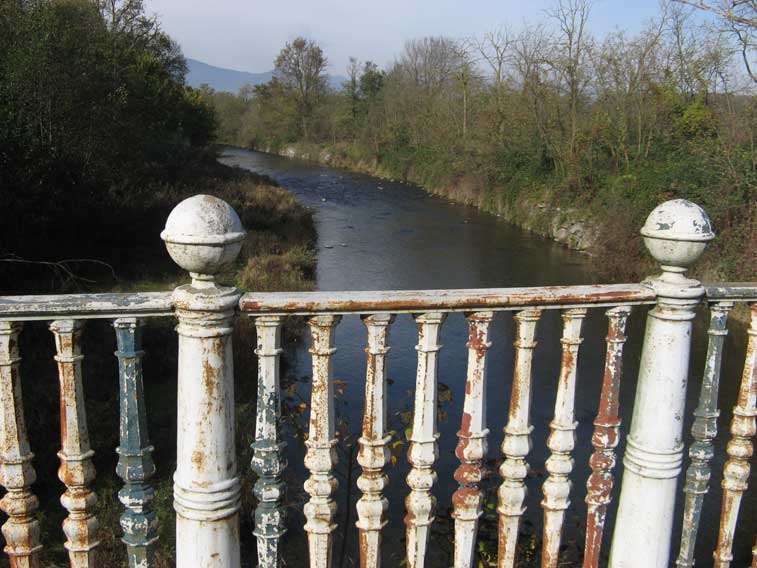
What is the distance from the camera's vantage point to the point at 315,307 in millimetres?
1896

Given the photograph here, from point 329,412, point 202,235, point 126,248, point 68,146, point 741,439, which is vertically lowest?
point 126,248

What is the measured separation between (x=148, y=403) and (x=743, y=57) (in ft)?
37.7

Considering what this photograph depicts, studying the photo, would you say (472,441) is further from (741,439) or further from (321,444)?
(741,439)

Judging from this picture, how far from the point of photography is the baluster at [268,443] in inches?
74.7

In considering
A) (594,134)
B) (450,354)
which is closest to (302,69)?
(594,134)

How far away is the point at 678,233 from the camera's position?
2.02m

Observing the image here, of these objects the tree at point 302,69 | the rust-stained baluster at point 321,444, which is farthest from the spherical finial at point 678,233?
the tree at point 302,69

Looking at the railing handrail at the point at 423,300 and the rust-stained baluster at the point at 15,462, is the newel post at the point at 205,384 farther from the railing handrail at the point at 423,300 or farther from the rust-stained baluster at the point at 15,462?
Result: the rust-stained baluster at the point at 15,462

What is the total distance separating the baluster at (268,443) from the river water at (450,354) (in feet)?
4.30

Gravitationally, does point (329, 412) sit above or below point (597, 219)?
above

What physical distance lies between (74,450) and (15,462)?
154 millimetres

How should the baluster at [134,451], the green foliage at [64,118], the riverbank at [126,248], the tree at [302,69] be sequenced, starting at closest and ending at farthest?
the baluster at [134,451] → the riverbank at [126,248] → the green foliage at [64,118] → the tree at [302,69]

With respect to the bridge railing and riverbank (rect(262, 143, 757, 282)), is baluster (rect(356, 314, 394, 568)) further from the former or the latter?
riverbank (rect(262, 143, 757, 282))

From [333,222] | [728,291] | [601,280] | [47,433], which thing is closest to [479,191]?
[333,222]
